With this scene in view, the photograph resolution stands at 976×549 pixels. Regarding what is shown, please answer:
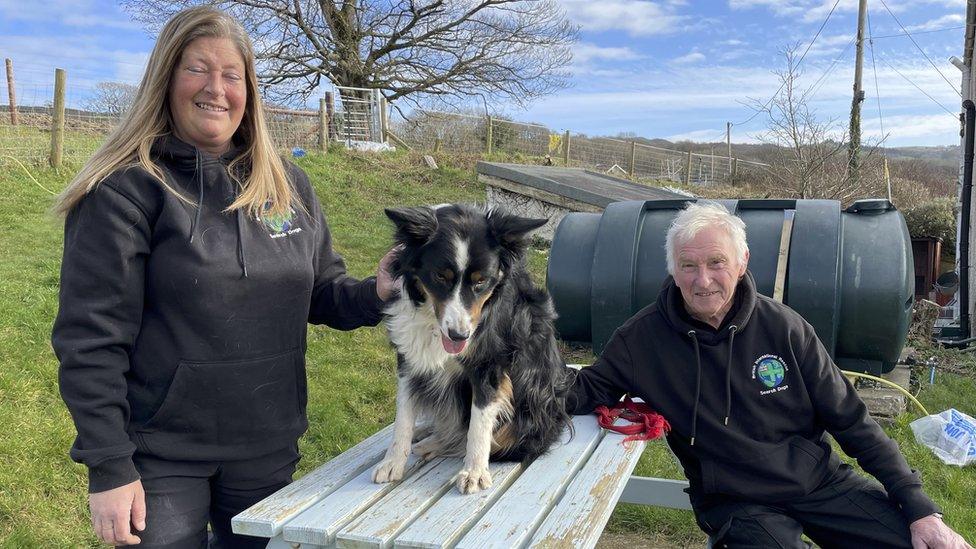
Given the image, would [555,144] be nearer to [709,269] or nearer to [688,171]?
[688,171]

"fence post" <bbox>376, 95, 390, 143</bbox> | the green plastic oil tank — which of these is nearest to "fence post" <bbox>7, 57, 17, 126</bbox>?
"fence post" <bbox>376, 95, 390, 143</bbox>

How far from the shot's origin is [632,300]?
5477mm

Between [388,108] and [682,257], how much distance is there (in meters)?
18.7

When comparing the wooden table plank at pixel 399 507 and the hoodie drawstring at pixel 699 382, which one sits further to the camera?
the hoodie drawstring at pixel 699 382

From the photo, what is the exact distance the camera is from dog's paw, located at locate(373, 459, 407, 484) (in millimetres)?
2363

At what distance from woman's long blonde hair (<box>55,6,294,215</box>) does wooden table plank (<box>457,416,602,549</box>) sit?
1.26 meters

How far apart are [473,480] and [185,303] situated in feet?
3.63

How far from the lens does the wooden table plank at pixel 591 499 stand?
6.33ft

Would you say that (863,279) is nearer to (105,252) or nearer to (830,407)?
(830,407)

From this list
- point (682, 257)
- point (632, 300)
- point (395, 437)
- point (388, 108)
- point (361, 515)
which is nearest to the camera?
point (361, 515)

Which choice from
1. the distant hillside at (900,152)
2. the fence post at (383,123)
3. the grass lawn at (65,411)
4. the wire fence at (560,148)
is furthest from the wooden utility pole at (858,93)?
the fence post at (383,123)

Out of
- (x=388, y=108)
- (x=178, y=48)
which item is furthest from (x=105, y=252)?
(x=388, y=108)

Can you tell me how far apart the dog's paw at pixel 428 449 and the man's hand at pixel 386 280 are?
1.93 feet

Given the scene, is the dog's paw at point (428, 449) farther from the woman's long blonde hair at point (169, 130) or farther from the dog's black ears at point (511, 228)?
the woman's long blonde hair at point (169, 130)
